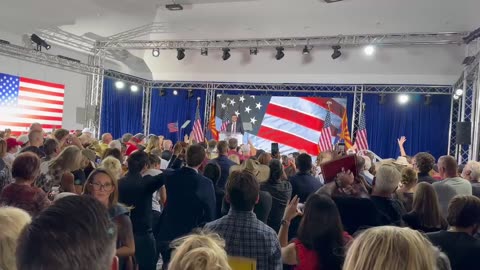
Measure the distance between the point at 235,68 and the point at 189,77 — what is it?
1.84 metres

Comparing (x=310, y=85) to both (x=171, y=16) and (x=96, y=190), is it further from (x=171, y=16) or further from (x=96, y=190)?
(x=96, y=190)

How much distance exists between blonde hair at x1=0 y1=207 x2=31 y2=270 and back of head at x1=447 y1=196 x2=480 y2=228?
225 centimetres

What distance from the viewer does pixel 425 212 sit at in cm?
316

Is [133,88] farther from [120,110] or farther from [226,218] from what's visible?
[226,218]

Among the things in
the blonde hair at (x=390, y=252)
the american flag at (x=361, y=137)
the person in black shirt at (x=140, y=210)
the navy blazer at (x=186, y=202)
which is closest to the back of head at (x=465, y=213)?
the blonde hair at (x=390, y=252)

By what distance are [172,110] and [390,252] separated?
47.5ft

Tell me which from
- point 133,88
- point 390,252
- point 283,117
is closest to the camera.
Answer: point 390,252

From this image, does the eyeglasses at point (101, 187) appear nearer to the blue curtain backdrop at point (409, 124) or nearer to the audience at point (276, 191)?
the audience at point (276, 191)

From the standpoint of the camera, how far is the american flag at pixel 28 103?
10.5 m

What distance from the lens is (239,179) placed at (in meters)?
2.57

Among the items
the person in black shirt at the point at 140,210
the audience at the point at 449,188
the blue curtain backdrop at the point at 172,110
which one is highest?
the blue curtain backdrop at the point at 172,110

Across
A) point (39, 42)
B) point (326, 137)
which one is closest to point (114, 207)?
point (39, 42)

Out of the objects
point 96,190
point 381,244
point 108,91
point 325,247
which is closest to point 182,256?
point 381,244

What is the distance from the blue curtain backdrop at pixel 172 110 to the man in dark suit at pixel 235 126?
4.23 ft
